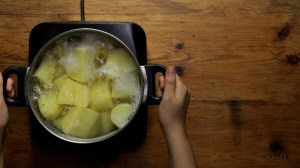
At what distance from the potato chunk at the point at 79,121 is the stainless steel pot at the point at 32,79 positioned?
0.01m

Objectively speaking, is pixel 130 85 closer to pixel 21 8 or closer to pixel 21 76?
pixel 21 76

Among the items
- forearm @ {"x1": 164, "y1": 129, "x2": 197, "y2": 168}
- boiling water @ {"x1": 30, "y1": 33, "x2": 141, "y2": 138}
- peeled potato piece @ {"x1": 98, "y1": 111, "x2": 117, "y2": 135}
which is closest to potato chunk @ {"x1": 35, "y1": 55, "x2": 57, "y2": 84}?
boiling water @ {"x1": 30, "y1": 33, "x2": 141, "y2": 138}

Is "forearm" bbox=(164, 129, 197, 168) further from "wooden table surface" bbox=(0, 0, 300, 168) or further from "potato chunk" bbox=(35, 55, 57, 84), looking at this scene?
"potato chunk" bbox=(35, 55, 57, 84)

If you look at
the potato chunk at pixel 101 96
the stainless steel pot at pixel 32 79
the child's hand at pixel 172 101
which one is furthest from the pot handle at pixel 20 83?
the child's hand at pixel 172 101

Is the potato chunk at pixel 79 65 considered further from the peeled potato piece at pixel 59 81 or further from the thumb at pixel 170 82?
the thumb at pixel 170 82

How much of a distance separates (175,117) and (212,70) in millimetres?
178

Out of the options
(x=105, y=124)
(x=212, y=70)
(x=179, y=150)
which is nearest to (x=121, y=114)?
(x=105, y=124)

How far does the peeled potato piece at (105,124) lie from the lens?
77 centimetres

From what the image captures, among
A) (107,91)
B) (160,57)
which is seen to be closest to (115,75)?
(107,91)

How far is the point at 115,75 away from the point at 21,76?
175 millimetres

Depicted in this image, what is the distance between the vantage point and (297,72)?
0.92 m

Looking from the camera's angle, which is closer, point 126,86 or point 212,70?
point 126,86

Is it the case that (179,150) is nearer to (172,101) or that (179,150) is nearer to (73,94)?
(172,101)

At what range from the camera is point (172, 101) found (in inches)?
30.6
